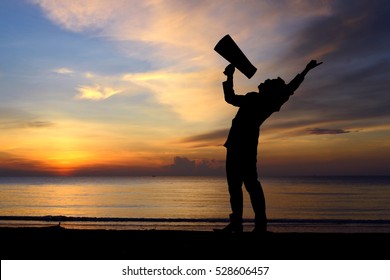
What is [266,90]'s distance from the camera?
5.93 meters

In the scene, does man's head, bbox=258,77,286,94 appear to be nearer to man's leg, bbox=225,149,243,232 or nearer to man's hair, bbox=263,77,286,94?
man's hair, bbox=263,77,286,94

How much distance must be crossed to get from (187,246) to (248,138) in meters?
1.84

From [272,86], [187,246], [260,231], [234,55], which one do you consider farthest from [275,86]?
[187,246]

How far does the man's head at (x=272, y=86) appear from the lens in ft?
19.3

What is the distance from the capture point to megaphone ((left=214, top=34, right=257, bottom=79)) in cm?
611

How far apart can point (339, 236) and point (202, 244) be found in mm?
2077

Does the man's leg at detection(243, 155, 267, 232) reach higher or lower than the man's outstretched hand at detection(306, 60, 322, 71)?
lower

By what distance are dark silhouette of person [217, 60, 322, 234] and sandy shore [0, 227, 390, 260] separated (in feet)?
1.65

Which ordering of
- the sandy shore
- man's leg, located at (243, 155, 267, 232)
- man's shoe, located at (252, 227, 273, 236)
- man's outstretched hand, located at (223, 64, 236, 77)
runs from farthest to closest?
1. man's outstretched hand, located at (223, 64, 236, 77)
2. man's leg, located at (243, 155, 267, 232)
3. man's shoe, located at (252, 227, 273, 236)
4. the sandy shore

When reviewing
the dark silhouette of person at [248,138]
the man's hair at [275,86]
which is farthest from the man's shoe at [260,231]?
the man's hair at [275,86]

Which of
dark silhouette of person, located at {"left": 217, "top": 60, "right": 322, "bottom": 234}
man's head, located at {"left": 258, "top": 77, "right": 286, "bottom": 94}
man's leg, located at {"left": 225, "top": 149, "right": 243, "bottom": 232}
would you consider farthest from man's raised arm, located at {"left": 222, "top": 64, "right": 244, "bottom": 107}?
man's leg, located at {"left": 225, "top": 149, "right": 243, "bottom": 232}
